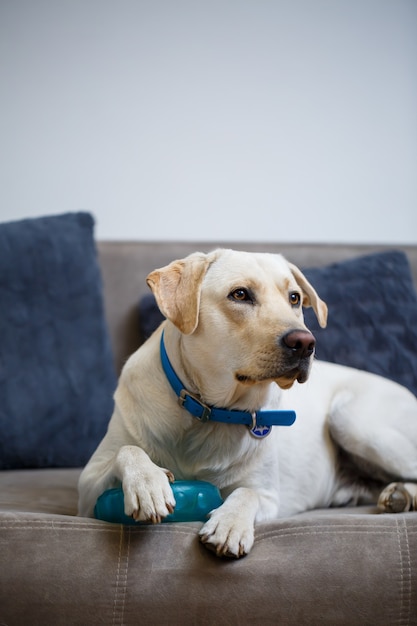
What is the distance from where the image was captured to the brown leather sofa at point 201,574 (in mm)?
1345

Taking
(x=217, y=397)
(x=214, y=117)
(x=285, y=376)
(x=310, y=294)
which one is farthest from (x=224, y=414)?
(x=214, y=117)

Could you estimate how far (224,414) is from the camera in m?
1.64

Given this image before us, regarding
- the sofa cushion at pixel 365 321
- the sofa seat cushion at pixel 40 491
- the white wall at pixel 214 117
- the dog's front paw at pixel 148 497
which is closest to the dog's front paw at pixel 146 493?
the dog's front paw at pixel 148 497

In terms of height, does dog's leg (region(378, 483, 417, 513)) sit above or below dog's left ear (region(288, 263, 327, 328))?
below

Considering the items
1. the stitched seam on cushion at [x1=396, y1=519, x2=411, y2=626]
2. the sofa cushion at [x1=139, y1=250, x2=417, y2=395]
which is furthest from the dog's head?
the sofa cushion at [x1=139, y1=250, x2=417, y2=395]

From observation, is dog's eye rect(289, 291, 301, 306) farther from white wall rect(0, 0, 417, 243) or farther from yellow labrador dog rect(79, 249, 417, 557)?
white wall rect(0, 0, 417, 243)

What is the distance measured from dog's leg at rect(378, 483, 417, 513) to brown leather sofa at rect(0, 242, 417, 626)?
330mm

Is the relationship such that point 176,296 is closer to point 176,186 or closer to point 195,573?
point 195,573

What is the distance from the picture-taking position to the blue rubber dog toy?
4.89 feet

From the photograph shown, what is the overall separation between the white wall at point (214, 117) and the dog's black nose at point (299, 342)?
1609mm

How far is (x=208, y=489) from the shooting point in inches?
61.8

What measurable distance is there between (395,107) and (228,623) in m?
2.61

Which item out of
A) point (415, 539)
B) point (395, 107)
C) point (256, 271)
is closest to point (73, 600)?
point (415, 539)

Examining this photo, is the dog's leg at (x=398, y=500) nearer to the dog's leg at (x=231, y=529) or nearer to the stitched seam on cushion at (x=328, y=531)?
the stitched seam on cushion at (x=328, y=531)
